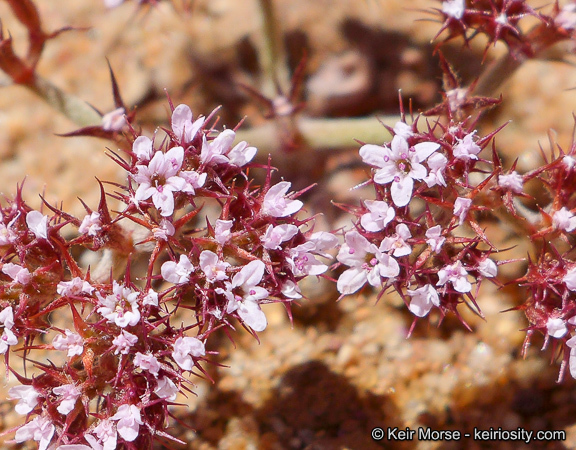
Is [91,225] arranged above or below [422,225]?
above

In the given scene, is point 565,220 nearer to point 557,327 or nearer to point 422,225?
point 557,327

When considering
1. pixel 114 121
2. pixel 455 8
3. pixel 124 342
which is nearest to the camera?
pixel 124 342

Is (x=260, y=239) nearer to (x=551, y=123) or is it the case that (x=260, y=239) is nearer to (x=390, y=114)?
(x=390, y=114)

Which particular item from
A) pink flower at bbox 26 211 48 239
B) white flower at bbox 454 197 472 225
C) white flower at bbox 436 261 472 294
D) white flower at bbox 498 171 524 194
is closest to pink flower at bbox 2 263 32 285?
pink flower at bbox 26 211 48 239

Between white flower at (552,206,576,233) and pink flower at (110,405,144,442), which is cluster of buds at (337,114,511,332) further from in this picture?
pink flower at (110,405,144,442)

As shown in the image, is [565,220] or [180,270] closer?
[180,270]

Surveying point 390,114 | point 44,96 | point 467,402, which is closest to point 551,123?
point 390,114

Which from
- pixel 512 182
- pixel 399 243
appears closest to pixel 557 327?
pixel 512 182
